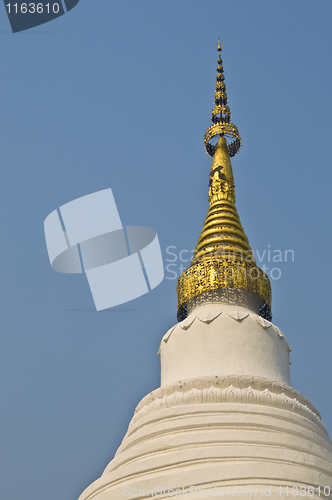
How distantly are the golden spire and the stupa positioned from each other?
0.02m

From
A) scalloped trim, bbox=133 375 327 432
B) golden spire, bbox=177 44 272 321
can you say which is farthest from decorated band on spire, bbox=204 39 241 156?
scalloped trim, bbox=133 375 327 432

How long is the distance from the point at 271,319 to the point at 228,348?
1.97m

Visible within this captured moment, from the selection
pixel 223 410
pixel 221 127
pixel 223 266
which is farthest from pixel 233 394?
pixel 221 127

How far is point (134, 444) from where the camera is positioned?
32.6 feet

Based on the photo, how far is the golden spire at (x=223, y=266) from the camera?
1163 cm

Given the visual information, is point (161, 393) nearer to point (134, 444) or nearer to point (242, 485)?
point (134, 444)

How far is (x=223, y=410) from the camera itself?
940 cm

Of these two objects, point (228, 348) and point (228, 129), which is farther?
point (228, 129)

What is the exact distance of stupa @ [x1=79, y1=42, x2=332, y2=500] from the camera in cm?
843

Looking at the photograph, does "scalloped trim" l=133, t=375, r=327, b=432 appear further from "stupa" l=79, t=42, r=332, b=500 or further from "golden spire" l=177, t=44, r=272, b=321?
"golden spire" l=177, t=44, r=272, b=321

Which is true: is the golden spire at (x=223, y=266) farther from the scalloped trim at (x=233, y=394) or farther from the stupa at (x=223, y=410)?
the scalloped trim at (x=233, y=394)

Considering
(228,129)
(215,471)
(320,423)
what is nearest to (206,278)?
(320,423)

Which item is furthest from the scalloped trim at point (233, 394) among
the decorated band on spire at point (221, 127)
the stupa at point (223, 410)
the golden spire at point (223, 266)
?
the decorated band on spire at point (221, 127)

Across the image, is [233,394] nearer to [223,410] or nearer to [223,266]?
[223,410]
